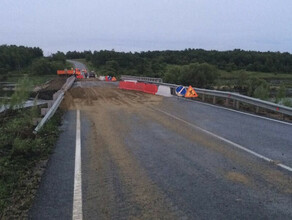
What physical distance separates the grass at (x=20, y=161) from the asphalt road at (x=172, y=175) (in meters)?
0.25

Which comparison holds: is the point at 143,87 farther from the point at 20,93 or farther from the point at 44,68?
the point at 44,68

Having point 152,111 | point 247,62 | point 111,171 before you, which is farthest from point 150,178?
point 247,62

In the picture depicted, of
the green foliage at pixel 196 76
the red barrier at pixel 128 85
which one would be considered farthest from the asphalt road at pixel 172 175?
the green foliage at pixel 196 76

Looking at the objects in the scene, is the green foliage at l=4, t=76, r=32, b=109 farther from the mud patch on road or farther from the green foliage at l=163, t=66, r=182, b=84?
the green foliage at l=163, t=66, r=182, b=84

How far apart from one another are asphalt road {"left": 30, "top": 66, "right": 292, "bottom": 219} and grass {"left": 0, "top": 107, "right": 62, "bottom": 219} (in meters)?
0.25

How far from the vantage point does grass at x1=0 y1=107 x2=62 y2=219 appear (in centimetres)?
469

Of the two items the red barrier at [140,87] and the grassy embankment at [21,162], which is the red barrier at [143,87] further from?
the grassy embankment at [21,162]

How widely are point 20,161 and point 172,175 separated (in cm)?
345

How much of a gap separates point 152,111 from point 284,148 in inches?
323

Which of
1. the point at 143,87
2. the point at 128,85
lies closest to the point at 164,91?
the point at 143,87

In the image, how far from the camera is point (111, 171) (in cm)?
607

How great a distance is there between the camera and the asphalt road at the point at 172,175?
4.34 metres

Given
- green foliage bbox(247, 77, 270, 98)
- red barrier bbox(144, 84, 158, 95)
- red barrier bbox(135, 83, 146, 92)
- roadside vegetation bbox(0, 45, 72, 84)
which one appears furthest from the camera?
roadside vegetation bbox(0, 45, 72, 84)

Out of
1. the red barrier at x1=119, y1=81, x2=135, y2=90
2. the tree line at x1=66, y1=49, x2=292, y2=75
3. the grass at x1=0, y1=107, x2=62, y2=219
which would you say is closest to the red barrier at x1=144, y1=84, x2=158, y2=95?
the red barrier at x1=119, y1=81, x2=135, y2=90
